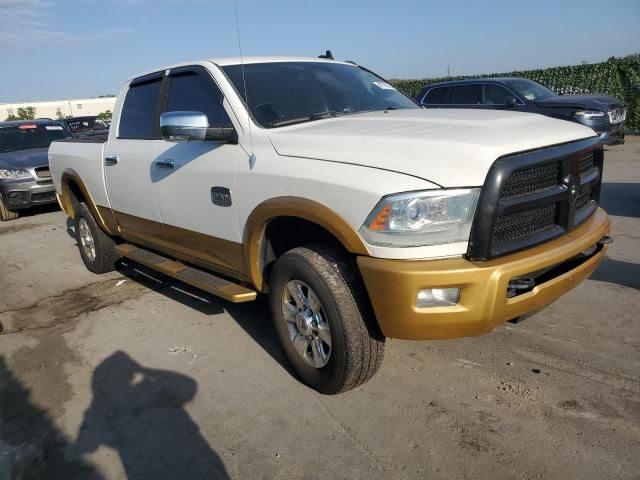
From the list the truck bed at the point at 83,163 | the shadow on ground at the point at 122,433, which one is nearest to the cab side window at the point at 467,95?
the truck bed at the point at 83,163

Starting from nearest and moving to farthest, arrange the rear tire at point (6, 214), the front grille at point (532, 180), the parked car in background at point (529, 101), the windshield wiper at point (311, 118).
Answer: the front grille at point (532, 180) < the windshield wiper at point (311, 118) < the rear tire at point (6, 214) < the parked car in background at point (529, 101)

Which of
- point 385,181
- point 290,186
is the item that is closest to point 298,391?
point 290,186

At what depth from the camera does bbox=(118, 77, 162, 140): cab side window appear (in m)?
4.28

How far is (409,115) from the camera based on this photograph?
330cm

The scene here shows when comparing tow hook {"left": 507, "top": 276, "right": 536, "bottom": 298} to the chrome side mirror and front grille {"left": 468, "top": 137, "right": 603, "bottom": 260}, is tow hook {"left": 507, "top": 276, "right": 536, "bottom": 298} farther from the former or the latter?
the chrome side mirror

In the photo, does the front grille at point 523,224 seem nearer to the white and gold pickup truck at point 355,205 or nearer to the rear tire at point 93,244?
the white and gold pickup truck at point 355,205

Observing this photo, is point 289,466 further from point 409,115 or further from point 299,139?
point 409,115

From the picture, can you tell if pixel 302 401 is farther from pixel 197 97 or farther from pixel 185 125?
pixel 197 97

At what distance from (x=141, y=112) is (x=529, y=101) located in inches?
335

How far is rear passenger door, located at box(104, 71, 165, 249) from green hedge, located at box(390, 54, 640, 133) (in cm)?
1555

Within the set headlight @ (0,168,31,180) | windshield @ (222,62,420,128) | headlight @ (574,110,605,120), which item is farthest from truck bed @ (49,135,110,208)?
headlight @ (574,110,605,120)

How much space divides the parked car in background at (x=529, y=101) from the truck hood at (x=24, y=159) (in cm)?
750

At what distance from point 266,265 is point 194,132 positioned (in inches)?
37.6

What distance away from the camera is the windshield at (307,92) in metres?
3.39
